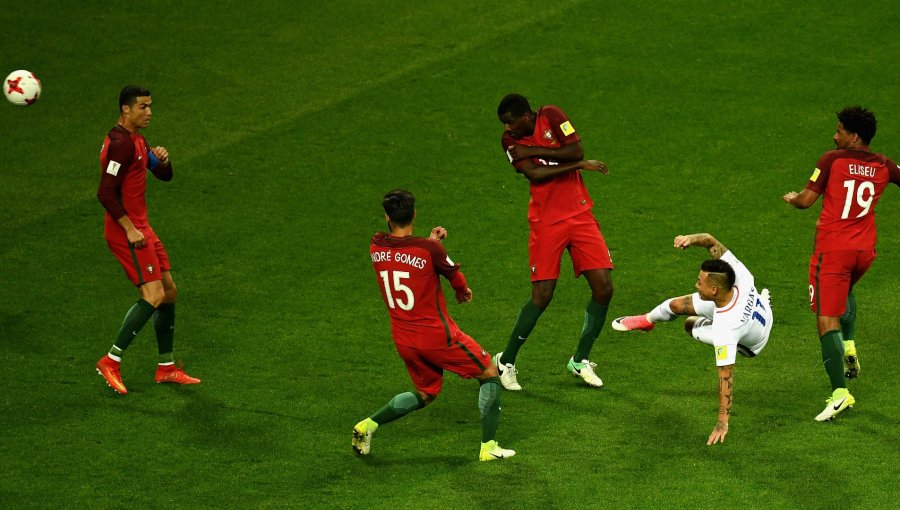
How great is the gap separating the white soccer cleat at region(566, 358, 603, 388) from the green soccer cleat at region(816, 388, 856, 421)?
5.27ft

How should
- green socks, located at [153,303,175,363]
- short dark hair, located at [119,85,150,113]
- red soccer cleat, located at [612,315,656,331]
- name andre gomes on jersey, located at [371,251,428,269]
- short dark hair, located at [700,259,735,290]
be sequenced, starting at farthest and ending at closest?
red soccer cleat, located at [612,315,656,331] → green socks, located at [153,303,175,363] → short dark hair, located at [119,85,150,113] → short dark hair, located at [700,259,735,290] → name andre gomes on jersey, located at [371,251,428,269]

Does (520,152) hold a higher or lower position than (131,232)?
higher

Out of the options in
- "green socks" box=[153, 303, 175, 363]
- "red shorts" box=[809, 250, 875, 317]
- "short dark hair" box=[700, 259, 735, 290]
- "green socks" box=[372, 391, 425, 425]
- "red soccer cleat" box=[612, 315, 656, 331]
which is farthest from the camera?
"red soccer cleat" box=[612, 315, 656, 331]

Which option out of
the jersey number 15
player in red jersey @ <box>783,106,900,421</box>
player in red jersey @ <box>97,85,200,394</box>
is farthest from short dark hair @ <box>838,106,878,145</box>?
player in red jersey @ <box>97,85,200,394</box>

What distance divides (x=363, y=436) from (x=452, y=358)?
2.62 ft

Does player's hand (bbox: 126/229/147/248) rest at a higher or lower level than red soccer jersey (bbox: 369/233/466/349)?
higher

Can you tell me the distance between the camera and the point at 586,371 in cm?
896

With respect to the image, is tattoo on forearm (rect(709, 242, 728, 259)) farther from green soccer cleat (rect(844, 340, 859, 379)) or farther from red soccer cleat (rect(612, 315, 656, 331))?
green soccer cleat (rect(844, 340, 859, 379))

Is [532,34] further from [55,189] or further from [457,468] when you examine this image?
[457,468]

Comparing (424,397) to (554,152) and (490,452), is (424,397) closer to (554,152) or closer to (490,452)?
(490,452)

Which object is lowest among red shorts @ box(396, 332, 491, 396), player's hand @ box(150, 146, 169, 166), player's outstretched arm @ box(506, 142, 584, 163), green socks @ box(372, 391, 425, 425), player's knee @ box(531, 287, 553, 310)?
green socks @ box(372, 391, 425, 425)

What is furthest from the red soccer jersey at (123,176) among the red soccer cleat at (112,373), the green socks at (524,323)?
the green socks at (524,323)

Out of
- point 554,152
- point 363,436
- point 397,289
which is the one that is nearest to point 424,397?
point 363,436

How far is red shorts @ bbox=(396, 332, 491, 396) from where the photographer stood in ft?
24.9
